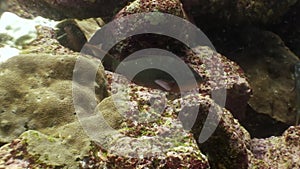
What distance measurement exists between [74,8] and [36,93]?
2.15 m

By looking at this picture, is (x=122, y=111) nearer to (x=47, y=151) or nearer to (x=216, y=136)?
(x=47, y=151)

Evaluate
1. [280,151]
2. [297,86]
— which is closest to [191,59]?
[280,151]

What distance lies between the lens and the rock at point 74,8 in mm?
5203

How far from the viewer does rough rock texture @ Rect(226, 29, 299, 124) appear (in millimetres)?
5715

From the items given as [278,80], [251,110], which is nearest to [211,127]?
[251,110]

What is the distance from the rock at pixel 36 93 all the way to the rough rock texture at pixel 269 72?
120 inches

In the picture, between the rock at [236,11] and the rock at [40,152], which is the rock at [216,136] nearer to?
the rock at [40,152]

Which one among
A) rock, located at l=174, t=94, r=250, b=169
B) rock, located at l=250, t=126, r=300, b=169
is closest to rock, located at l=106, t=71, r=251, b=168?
rock, located at l=174, t=94, r=250, b=169

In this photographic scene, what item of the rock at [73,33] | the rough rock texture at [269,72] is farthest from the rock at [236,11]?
the rock at [73,33]

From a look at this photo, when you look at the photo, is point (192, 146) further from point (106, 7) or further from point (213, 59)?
point (106, 7)

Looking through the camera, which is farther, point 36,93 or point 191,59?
point 191,59

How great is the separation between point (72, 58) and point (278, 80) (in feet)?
12.7

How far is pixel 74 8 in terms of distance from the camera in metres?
5.31

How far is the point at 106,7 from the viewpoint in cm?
530
